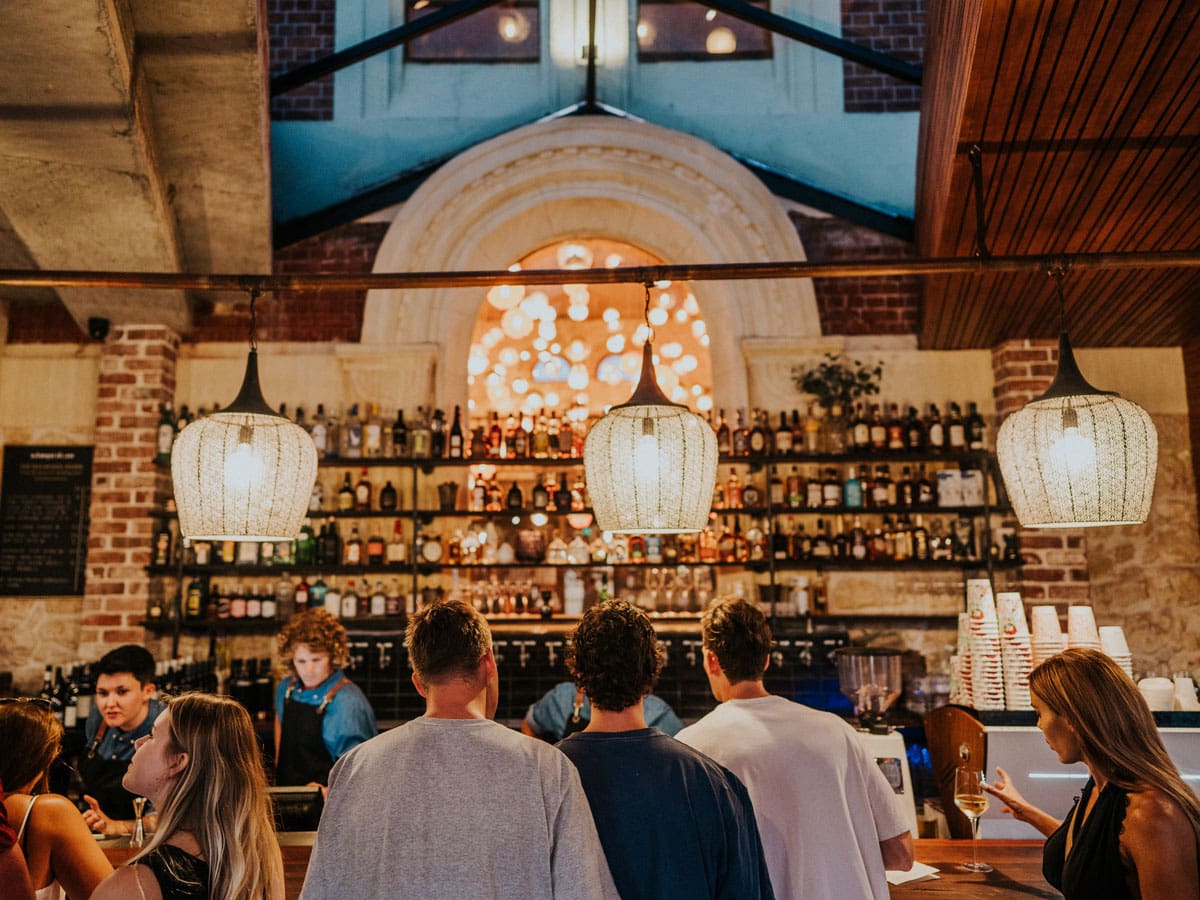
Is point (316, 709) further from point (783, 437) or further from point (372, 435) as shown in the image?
point (783, 437)

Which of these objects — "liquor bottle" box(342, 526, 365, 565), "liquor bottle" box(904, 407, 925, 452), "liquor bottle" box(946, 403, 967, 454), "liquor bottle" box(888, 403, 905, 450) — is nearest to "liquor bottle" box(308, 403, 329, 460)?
"liquor bottle" box(342, 526, 365, 565)

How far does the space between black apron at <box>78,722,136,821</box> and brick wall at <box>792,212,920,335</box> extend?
418 centimetres

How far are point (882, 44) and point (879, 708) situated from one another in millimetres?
4720

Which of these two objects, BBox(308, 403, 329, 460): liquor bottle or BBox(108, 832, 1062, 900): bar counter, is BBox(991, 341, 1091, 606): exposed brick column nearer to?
BBox(108, 832, 1062, 900): bar counter

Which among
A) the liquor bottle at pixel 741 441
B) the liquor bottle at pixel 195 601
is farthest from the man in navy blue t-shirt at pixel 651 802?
the liquor bottle at pixel 195 601

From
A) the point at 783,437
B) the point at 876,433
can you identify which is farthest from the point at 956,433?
the point at 783,437

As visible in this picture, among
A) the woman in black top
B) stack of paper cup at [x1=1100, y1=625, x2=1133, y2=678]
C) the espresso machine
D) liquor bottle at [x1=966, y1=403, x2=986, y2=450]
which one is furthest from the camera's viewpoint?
liquor bottle at [x1=966, y1=403, x2=986, y2=450]

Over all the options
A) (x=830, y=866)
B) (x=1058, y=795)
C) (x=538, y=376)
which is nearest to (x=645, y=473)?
(x=830, y=866)

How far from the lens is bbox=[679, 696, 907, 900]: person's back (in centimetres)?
193

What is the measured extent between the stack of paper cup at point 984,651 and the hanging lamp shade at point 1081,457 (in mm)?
1113

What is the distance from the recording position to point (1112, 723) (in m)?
1.93

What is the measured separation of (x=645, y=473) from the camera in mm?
2357

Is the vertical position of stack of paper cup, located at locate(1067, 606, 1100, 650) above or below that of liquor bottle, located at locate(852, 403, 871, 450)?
below

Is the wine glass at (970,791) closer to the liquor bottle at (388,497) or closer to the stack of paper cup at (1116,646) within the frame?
the stack of paper cup at (1116,646)
